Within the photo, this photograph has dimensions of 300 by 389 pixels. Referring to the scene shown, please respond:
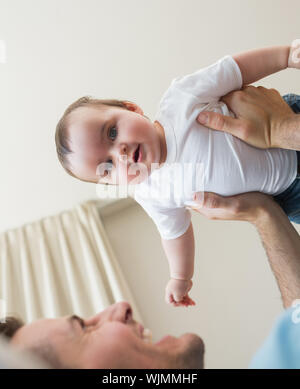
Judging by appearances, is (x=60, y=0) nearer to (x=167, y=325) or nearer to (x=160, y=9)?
(x=160, y=9)

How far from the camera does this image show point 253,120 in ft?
1.29

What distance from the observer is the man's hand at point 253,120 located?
39cm

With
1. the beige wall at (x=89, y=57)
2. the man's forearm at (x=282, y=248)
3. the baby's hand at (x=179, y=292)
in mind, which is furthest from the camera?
the beige wall at (x=89, y=57)

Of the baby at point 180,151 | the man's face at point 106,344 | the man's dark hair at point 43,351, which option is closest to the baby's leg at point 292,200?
the baby at point 180,151

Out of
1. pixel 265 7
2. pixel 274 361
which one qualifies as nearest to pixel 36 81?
pixel 265 7

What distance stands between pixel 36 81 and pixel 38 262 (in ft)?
1.01

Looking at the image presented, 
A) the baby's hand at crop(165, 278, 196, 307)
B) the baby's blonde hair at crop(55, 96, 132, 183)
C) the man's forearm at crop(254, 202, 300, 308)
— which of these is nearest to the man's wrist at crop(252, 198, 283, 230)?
the man's forearm at crop(254, 202, 300, 308)

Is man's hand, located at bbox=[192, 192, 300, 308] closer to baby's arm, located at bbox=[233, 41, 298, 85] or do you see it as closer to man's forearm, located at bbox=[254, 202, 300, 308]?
man's forearm, located at bbox=[254, 202, 300, 308]

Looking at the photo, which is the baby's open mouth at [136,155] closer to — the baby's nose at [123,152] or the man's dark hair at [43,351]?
the baby's nose at [123,152]

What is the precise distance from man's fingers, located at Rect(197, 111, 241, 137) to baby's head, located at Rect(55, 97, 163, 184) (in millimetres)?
63

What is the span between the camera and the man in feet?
0.82

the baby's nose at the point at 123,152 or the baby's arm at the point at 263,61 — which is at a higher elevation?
the baby's arm at the point at 263,61

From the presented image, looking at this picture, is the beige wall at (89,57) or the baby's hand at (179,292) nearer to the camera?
the baby's hand at (179,292)

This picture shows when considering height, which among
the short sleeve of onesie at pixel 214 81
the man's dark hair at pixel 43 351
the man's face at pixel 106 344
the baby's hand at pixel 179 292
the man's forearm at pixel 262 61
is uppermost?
the man's forearm at pixel 262 61
